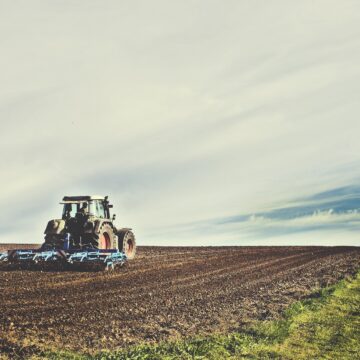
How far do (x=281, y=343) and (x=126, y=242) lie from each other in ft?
44.1

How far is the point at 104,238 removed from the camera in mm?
19844

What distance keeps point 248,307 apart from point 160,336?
3291mm

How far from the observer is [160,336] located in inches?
338

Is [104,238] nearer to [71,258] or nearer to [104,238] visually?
[104,238]

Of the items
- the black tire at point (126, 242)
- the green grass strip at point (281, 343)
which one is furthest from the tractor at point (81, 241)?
the green grass strip at point (281, 343)

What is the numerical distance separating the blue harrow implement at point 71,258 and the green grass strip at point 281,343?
→ 8.70 metres

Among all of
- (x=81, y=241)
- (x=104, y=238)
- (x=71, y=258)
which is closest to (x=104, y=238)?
(x=104, y=238)

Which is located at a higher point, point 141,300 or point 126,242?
point 126,242

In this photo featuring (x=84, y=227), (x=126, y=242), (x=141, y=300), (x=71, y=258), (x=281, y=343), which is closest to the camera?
(x=281, y=343)

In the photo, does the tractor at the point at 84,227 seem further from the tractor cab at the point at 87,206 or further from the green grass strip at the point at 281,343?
the green grass strip at the point at 281,343

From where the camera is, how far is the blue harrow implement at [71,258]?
17.5 meters

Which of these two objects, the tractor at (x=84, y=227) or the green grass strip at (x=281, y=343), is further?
the tractor at (x=84, y=227)

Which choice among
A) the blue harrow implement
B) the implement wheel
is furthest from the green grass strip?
the implement wheel

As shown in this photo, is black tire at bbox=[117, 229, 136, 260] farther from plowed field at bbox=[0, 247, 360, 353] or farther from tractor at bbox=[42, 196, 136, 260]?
plowed field at bbox=[0, 247, 360, 353]
